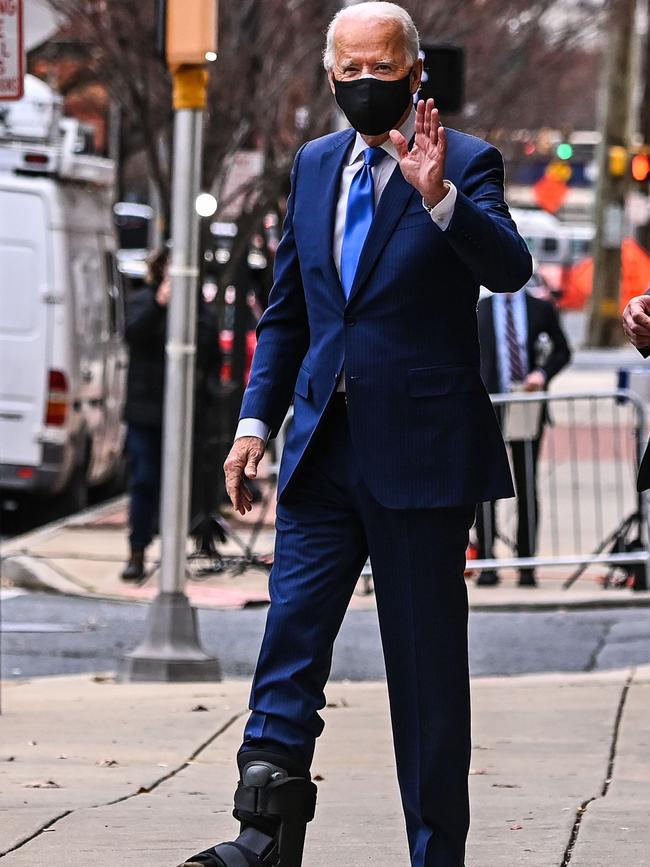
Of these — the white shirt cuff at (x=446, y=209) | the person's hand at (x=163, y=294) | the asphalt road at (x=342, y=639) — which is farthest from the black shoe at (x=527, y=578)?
the white shirt cuff at (x=446, y=209)

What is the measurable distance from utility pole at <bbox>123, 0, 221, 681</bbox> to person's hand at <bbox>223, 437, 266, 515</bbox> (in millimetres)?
3953

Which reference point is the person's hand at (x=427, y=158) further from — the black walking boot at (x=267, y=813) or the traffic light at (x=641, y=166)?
the traffic light at (x=641, y=166)

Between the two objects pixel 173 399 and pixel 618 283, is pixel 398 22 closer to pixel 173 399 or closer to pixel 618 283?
pixel 173 399

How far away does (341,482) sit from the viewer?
4363 mm

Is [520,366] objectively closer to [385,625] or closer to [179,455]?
[179,455]

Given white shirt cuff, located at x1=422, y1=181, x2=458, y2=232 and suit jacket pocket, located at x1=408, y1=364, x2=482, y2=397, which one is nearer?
white shirt cuff, located at x1=422, y1=181, x2=458, y2=232

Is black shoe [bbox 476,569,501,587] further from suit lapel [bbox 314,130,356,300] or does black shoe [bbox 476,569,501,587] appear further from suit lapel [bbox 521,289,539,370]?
suit lapel [bbox 314,130,356,300]

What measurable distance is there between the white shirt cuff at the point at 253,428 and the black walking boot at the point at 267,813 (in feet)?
2.37

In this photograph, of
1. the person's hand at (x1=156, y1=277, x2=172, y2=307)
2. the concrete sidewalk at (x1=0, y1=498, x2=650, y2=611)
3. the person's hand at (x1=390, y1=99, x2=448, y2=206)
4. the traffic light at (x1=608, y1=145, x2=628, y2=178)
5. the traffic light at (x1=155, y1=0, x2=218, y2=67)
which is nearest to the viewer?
the person's hand at (x1=390, y1=99, x2=448, y2=206)

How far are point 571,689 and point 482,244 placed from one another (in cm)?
415

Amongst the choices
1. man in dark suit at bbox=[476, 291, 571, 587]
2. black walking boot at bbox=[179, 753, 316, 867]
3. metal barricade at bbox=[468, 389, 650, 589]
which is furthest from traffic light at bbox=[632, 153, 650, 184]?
black walking boot at bbox=[179, 753, 316, 867]

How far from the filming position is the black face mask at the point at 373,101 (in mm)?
4223

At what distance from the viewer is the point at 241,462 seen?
4.48m

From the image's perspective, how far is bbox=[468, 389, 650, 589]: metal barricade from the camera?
11.1m
